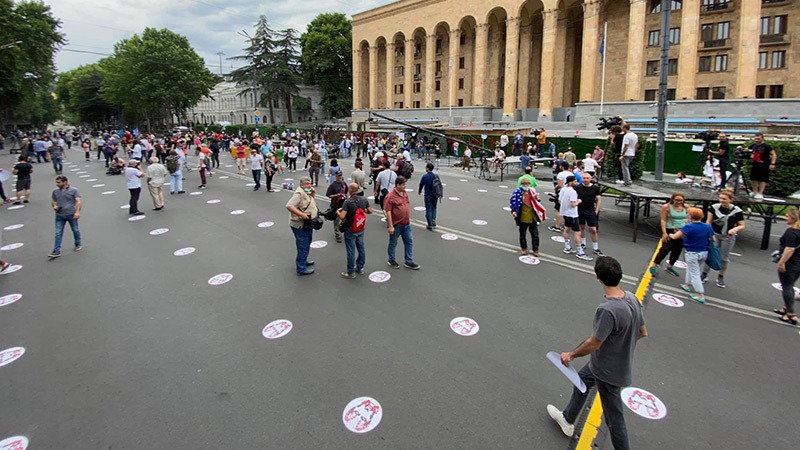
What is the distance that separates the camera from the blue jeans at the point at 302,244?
7.32m

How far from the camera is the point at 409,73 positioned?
55875mm

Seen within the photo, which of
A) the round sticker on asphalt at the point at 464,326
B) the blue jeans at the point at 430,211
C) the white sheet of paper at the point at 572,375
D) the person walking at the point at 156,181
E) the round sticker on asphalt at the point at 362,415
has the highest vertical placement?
the person walking at the point at 156,181

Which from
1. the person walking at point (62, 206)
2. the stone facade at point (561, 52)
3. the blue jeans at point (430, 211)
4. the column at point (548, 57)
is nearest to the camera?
the person walking at point (62, 206)

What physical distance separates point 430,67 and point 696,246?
51.1 m

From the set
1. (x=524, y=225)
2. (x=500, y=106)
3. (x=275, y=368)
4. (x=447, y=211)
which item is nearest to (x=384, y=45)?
(x=500, y=106)

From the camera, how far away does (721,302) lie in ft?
21.4

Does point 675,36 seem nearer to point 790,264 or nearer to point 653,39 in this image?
point 653,39

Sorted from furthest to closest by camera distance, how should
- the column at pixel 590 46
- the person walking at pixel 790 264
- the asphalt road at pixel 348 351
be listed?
1. the column at pixel 590 46
2. the person walking at pixel 790 264
3. the asphalt road at pixel 348 351

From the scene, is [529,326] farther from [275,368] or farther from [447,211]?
[447,211]

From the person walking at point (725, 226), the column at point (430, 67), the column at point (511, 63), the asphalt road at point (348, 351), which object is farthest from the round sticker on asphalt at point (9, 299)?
the column at point (430, 67)

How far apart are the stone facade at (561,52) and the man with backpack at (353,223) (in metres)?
37.3

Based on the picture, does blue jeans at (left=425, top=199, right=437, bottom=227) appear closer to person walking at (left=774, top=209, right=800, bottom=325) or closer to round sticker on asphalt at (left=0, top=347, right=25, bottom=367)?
person walking at (left=774, top=209, right=800, bottom=325)

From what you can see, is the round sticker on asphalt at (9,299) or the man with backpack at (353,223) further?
the man with backpack at (353,223)

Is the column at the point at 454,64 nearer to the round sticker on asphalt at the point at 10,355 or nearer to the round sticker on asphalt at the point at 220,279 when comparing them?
the round sticker on asphalt at the point at 220,279
